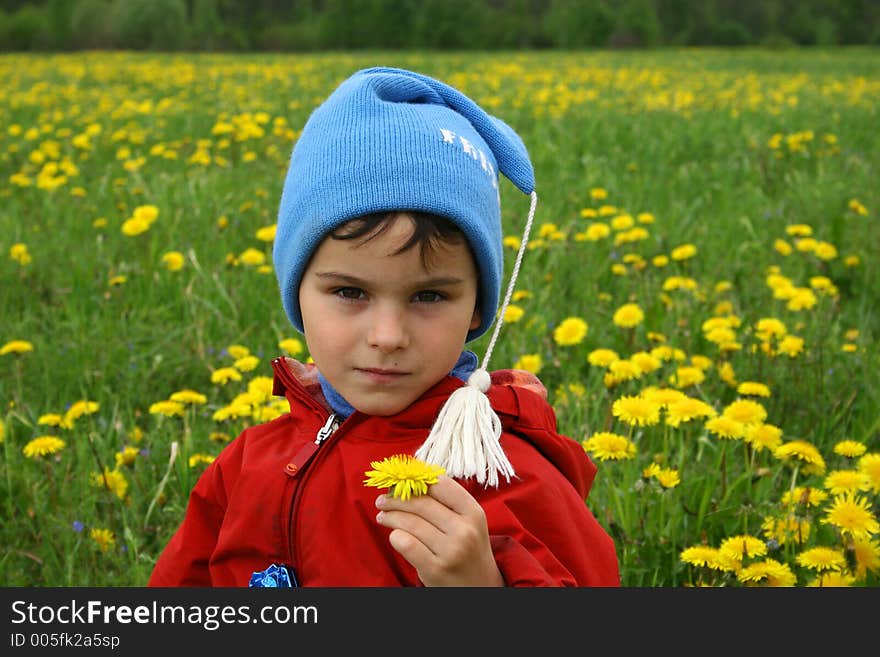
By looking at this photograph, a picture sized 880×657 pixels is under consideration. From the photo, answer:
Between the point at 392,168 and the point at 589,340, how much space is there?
1.65 meters

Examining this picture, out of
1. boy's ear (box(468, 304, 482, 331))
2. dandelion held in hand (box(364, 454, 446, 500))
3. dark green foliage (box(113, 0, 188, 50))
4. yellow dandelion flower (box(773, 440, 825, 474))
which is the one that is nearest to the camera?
dandelion held in hand (box(364, 454, 446, 500))

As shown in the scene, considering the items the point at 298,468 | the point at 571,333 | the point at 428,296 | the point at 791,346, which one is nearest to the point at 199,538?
the point at 298,468

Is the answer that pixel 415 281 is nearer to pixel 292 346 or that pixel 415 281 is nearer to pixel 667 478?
pixel 667 478

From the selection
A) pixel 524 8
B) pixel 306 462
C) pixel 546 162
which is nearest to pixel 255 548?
pixel 306 462

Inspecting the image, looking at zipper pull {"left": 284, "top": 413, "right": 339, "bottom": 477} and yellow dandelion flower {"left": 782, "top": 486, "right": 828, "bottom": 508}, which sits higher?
zipper pull {"left": 284, "top": 413, "right": 339, "bottom": 477}

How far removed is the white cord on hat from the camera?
129cm

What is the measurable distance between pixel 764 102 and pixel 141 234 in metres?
6.72

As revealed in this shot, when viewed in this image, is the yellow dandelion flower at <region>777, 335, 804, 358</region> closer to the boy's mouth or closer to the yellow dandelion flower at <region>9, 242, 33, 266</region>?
the boy's mouth

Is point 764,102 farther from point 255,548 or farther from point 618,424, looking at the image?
point 255,548

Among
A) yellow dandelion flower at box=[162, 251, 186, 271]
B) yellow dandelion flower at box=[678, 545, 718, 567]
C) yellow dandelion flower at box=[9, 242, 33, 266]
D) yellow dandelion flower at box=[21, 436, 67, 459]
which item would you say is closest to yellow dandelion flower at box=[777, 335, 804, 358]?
yellow dandelion flower at box=[678, 545, 718, 567]

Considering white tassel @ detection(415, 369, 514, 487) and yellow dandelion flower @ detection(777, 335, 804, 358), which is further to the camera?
yellow dandelion flower @ detection(777, 335, 804, 358)

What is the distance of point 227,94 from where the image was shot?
9.36 m

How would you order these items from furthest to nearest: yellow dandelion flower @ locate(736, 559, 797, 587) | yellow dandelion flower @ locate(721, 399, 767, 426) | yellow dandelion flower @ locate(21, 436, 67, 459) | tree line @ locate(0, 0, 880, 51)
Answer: tree line @ locate(0, 0, 880, 51)
yellow dandelion flower @ locate(21, 436, 67, 459)
yellow dandelion flower @ locate(721, 399, 767, 426)
yellow dandelion flower @ locate(736, 559, 797, 587)

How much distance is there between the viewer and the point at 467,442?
1291mm
